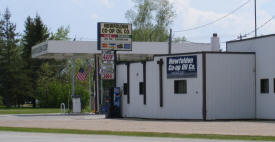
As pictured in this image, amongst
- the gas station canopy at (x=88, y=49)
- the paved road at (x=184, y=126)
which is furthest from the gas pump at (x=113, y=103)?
the paved road at (x=184, y=126)

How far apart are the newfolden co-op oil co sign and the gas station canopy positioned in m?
4.30

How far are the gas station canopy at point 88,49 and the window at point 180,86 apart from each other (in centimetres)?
1051

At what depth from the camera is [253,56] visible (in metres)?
34.5

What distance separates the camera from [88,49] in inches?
1820

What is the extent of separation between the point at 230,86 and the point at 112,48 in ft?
28.8

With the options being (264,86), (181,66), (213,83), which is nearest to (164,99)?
(181,66)

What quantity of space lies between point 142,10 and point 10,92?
20.1 meters

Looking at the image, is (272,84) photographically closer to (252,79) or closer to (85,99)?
(252,79)

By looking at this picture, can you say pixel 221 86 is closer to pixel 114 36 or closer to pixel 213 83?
pixel 213 83

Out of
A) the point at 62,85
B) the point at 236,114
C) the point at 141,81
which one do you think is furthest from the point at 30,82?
the point at 236,114

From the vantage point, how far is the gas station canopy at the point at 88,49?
45812 millimetres

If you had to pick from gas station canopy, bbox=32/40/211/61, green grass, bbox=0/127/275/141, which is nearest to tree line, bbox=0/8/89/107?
gas station canopy, bbox=32/40/211/61

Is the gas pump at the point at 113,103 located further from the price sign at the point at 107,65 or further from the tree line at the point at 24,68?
the tree line at the point at 24,68

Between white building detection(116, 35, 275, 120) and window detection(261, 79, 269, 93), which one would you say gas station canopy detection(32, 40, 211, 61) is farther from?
window detection(261, 79, 269, 93)
